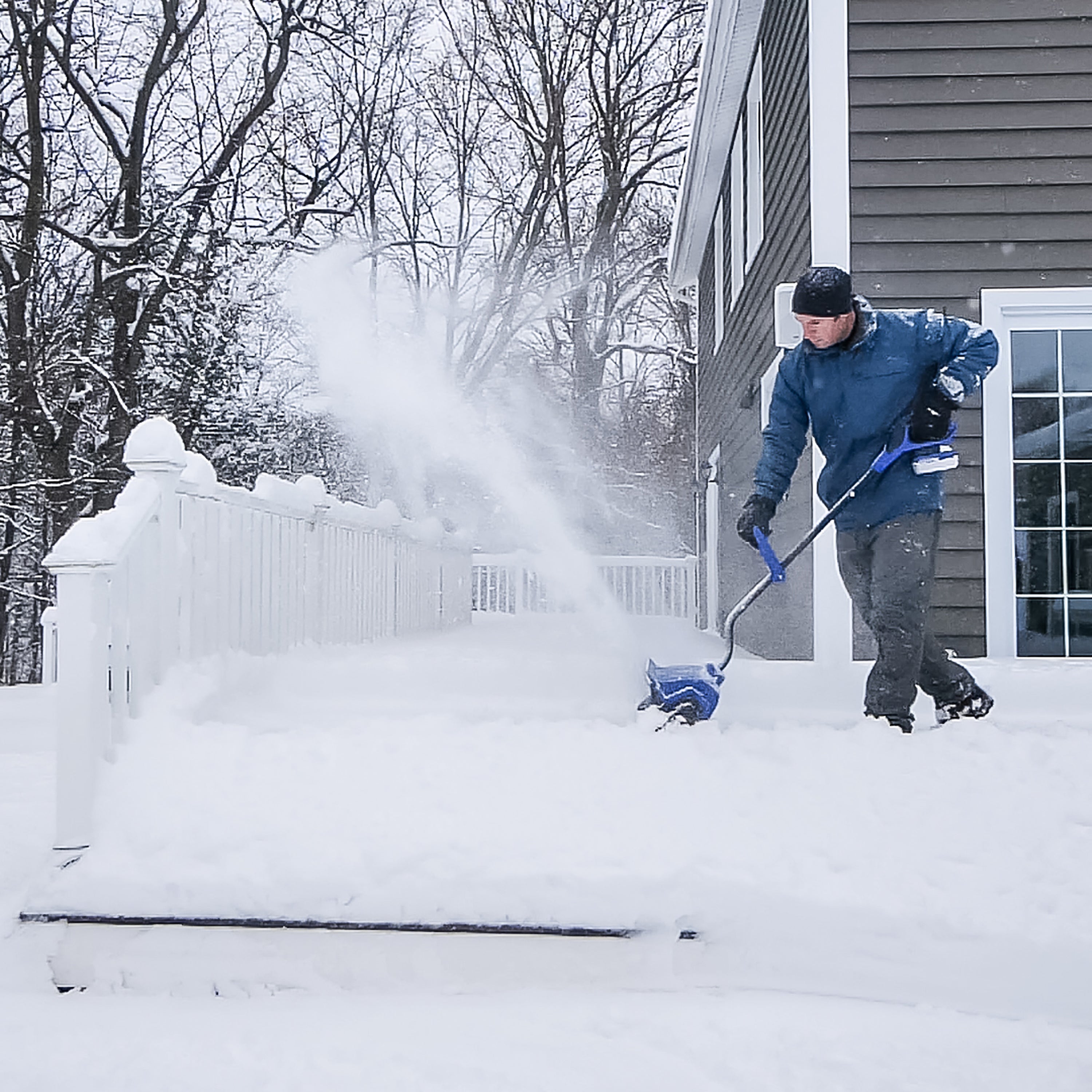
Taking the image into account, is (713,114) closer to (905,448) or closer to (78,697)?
(905,448)

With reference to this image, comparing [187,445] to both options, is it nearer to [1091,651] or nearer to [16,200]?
[16,200]

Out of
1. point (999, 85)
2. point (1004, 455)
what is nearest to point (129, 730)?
point (1004, 455)

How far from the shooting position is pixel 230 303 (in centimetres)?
1434

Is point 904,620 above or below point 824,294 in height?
below

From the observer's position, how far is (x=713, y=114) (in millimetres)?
9672

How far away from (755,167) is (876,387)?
500 cm

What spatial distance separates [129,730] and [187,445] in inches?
439

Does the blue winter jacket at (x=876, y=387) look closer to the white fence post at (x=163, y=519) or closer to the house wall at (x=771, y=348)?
the white fence post at (x=163, y=519)

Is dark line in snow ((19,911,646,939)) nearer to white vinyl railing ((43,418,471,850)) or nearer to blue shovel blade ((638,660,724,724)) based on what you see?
white vinyl railing ((43,418,471,850))

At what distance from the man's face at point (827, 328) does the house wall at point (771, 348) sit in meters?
2.29

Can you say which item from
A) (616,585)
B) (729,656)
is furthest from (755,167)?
(616,585)

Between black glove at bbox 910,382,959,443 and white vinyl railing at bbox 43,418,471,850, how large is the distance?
2.24m

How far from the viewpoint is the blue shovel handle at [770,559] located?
3842mm

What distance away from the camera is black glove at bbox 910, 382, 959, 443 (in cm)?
364
